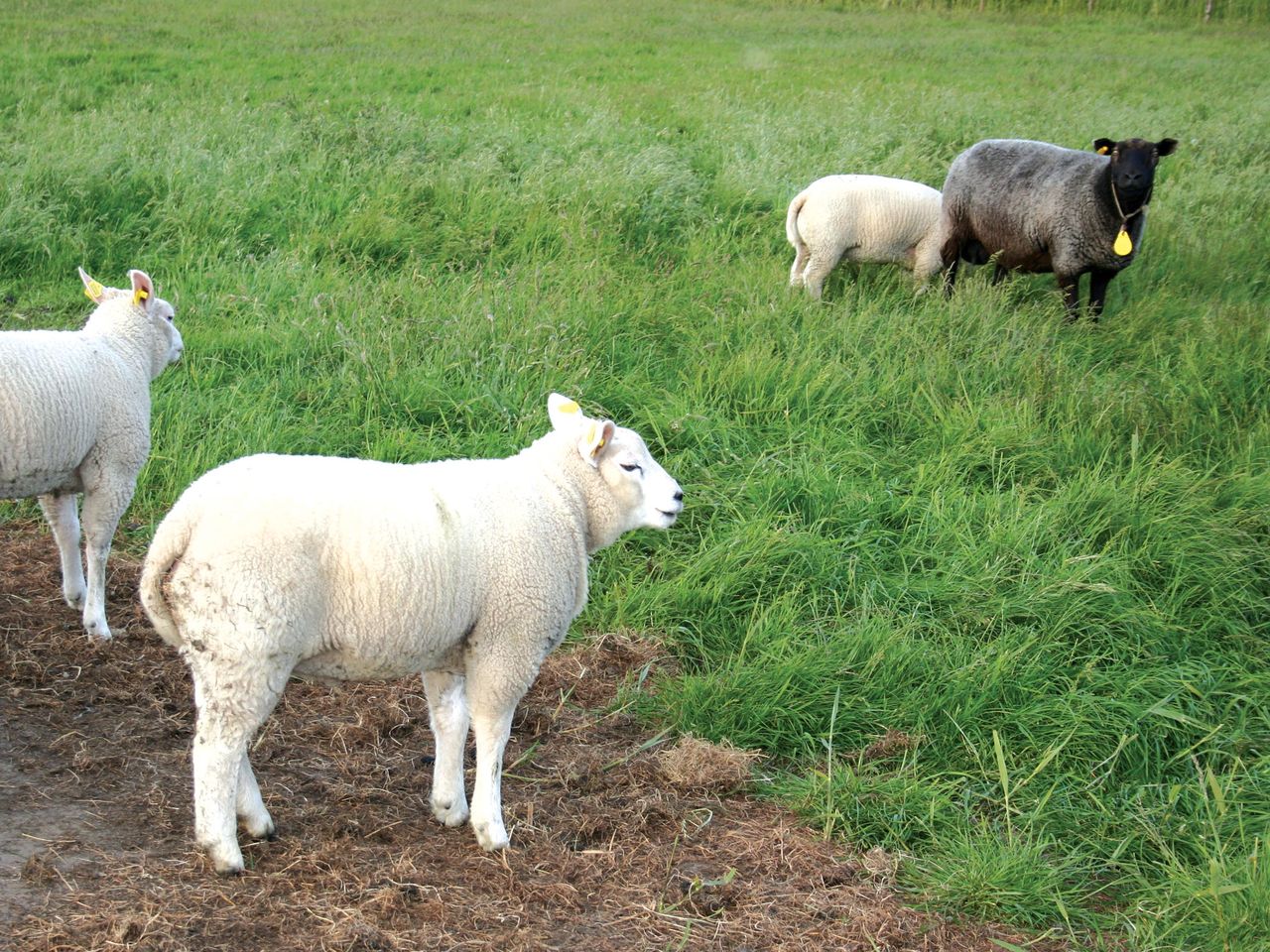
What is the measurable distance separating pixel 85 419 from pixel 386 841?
89.0 inches

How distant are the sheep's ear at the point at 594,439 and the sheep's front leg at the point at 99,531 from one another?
7.28 feet

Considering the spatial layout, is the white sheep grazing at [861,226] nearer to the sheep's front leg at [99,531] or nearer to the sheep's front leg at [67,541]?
the sheep's front leg at [99,531]

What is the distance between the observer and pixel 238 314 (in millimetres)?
7523

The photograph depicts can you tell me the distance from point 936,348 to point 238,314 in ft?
14.6

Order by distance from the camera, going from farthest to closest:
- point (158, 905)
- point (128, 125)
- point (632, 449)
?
1. point (128, 125)
2. point (632, 449)
3. point (158, 905)

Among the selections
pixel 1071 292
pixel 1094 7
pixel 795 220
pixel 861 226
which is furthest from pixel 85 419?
pixel 1094 7

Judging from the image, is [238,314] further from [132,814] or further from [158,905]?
[158,905]

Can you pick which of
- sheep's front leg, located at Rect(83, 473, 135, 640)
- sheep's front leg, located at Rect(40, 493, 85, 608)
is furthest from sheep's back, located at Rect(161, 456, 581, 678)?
sheep's front leg, located at Rect(40, 493, 85, 608)

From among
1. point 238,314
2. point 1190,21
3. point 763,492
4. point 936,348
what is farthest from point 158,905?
point 1190,21

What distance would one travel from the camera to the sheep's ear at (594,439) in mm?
3877

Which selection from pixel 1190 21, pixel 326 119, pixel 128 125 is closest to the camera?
pixel 128 125

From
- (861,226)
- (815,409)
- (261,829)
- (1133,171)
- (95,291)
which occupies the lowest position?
(261,829)

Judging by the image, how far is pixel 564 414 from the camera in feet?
13.6

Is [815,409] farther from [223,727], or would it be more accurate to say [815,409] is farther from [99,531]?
[223,727]
